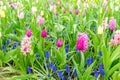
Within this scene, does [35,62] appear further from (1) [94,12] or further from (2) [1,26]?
(1) [94,12]

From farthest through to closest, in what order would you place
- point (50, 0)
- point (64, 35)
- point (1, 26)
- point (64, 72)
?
1. point (50, 0)
2. point (1, 26)
3. point (64, 35)
4. point (64, 72)

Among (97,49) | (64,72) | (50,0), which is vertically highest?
(50,0)

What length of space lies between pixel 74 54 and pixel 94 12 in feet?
5.56

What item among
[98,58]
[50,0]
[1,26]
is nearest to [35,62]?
[98,58]

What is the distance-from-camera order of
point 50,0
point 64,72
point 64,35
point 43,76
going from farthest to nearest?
point 50,0 → point 64,35 → point 64,72 → point 43,76

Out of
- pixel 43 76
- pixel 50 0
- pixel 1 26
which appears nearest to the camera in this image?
pixel 43 76

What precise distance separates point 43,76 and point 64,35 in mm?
854

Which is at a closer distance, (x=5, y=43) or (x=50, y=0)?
(x=5, y=43)

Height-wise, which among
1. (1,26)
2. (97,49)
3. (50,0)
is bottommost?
(97,49)

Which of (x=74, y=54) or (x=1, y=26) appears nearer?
(x=74, y=54)

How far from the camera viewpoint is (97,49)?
2580mm

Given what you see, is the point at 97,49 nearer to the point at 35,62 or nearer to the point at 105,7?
the point at 35,62

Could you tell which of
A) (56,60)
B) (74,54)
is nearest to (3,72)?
(56,60)

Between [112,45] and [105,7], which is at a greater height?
[105,7]
